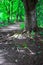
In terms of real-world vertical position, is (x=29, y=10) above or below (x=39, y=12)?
above

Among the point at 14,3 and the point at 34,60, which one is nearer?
the point at 34,60

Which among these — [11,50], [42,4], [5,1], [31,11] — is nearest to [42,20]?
[42,4]

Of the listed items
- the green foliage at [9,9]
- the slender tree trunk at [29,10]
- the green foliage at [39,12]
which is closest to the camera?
the slender tree trunk at [29,10]

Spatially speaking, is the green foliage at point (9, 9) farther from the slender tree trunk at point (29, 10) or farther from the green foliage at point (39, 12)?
the slender tree trunk at point (29, 10)

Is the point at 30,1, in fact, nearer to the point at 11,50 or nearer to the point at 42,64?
the point at 11,50

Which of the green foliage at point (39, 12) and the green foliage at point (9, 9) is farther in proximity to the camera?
the green foliage at point (9, 9)

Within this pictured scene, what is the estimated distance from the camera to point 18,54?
7770 mm

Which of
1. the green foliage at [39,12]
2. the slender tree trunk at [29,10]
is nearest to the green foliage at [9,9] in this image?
the green foliage at [39,12]

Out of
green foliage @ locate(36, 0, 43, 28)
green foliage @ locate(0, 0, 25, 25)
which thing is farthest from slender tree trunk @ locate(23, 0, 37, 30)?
green foliage @ locate(0, 0, 25, 25)

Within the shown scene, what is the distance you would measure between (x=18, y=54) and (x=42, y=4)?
27.4 ft

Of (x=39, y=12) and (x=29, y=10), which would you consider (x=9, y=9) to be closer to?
(x=39, y=12)

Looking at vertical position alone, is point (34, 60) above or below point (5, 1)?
below

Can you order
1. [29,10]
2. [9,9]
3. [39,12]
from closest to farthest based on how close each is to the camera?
[29,10] → [39,12] → [9,9]

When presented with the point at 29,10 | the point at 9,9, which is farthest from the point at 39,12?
the point at 9,9
